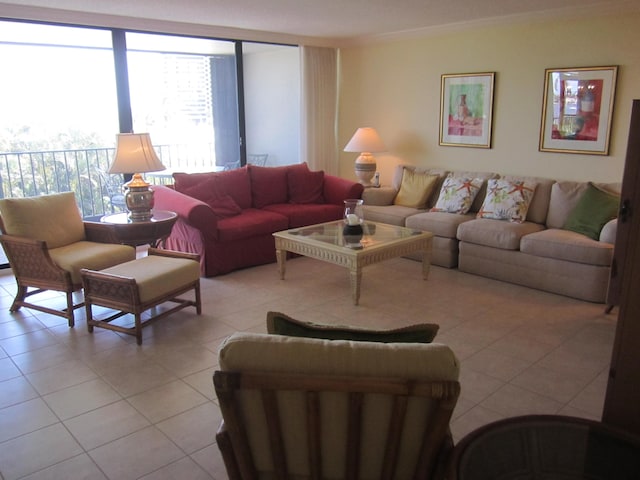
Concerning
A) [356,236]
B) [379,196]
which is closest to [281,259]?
[356,236]

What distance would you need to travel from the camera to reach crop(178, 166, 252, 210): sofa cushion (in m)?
4.98

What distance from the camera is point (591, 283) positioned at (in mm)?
3922

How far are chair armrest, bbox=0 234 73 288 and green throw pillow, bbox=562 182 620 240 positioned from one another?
4.01 m

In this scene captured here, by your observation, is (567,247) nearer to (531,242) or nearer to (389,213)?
(531,242)

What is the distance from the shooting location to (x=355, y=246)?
13.1 ft

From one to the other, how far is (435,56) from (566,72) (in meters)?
1.53

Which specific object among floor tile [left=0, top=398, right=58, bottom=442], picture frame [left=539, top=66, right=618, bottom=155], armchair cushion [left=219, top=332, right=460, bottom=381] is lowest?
floor tile [left=0, top=398, right=58, bottom=442]

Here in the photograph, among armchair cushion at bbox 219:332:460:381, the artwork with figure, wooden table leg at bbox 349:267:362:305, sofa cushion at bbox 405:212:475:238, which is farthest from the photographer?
the artwork with figure

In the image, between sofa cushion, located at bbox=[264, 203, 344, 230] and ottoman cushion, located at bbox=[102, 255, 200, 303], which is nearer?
ottoman cushion, located at bbox=[102, 255, 200, 303]

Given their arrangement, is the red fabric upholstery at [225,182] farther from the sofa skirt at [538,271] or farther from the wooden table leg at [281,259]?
the sofa skirt at [538,271]

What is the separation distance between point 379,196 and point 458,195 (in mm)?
948

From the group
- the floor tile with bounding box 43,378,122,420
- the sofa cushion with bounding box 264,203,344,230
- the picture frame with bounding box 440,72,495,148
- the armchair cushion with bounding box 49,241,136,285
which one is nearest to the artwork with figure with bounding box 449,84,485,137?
the picture frame with bounding box 440,72,495,148

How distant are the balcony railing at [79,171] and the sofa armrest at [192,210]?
1.62m

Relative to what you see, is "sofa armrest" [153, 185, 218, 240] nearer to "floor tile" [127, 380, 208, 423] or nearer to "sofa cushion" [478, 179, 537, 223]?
"floor tile" [127, 380, 208, 423]
